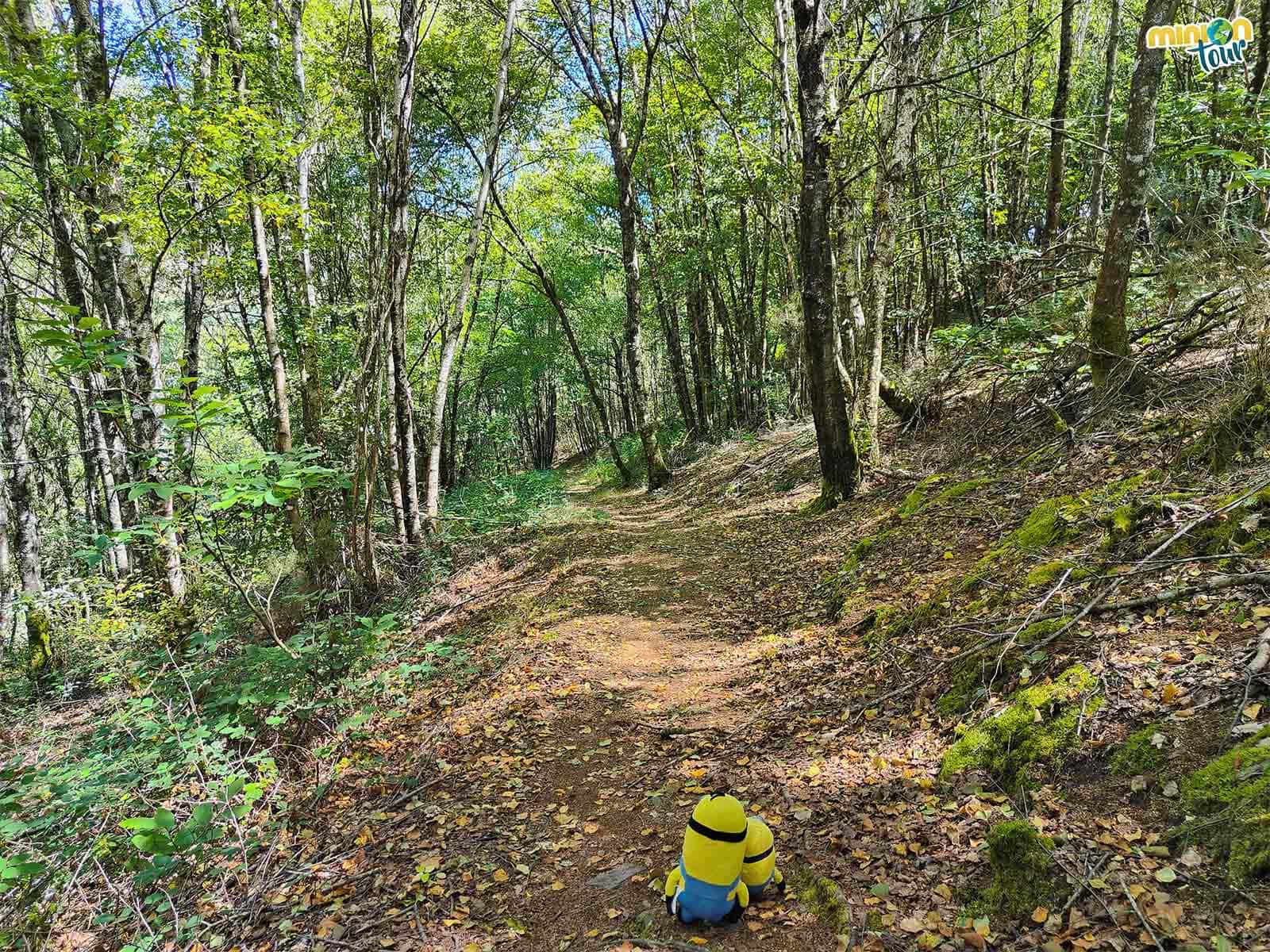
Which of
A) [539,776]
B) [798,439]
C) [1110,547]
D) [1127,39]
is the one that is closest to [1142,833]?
[1110,547]

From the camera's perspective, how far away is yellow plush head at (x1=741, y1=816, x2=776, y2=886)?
9.60 feet

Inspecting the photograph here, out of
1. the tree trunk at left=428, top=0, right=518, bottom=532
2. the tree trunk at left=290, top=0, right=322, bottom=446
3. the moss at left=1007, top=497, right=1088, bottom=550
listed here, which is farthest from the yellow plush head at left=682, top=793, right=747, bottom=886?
the tree trunk at left=428, top=0, right=518, bottom=532

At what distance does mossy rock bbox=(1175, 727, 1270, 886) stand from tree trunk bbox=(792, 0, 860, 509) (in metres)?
6.50

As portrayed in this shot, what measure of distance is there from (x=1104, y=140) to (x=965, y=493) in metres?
5.16

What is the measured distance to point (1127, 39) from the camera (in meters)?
17.3

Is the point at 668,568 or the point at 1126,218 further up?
the point at 1126,218

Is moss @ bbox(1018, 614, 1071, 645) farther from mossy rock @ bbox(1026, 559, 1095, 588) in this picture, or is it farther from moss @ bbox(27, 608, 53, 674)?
moss @ bbox(27, 608, 53, 674)

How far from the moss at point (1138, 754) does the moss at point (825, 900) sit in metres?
1.35

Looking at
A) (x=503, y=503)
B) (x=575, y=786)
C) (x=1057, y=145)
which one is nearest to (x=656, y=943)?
(x=575, y=786)

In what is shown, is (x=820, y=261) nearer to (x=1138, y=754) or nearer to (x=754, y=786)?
(x=754, y=786)

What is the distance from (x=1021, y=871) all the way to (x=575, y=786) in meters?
2.87

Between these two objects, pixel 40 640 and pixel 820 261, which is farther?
pixel 40 640

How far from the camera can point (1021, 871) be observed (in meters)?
2.58

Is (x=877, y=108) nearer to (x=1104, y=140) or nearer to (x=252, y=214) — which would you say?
(x=1104, y=140)
